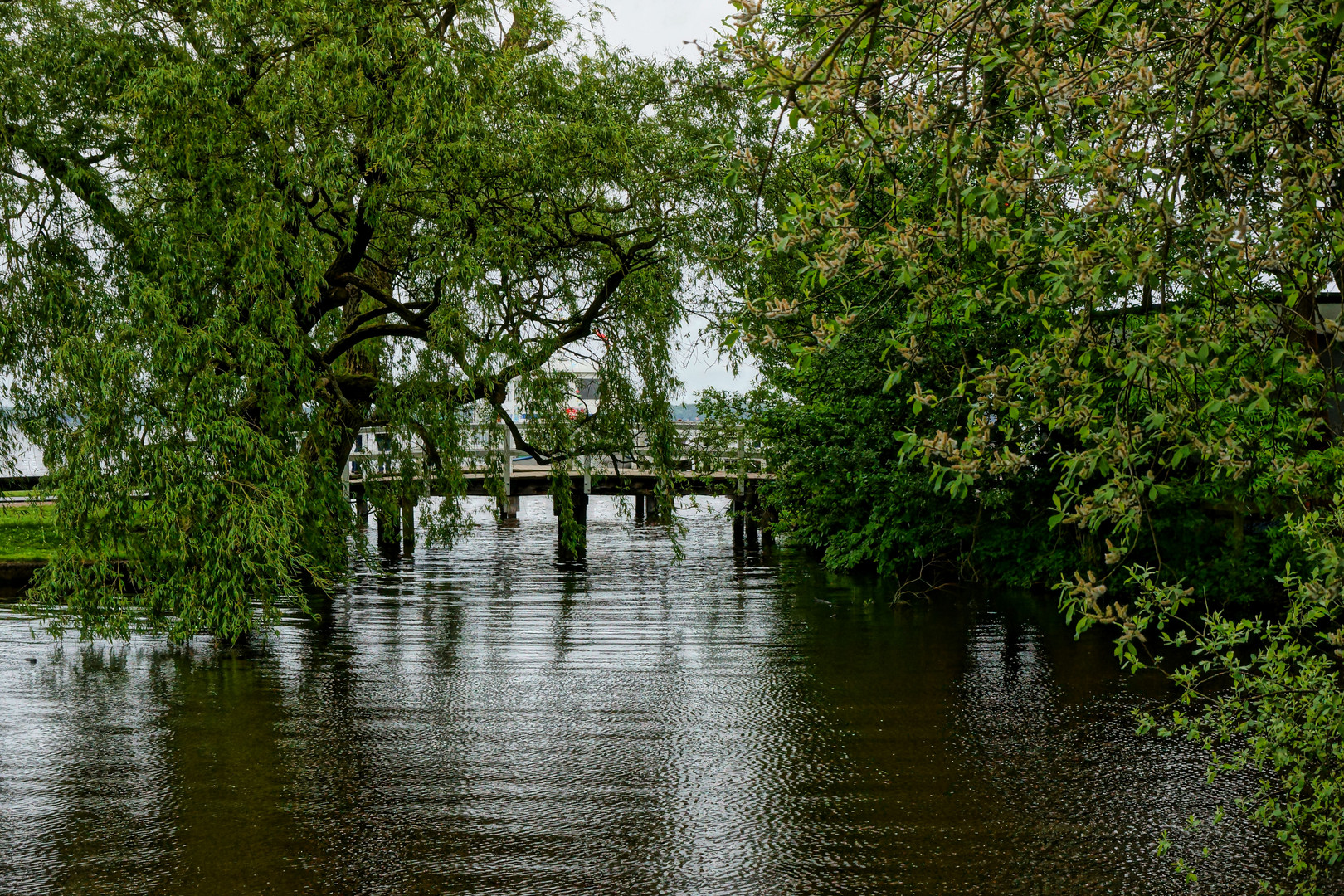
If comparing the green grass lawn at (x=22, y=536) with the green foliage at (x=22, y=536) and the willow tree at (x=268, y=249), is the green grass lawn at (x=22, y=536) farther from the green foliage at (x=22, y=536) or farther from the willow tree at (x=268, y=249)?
the willow tree at (x=268, y=249)

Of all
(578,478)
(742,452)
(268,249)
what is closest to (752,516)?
(742,452)

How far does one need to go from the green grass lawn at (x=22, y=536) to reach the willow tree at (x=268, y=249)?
7.36 m

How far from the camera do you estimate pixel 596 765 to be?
8891 mm

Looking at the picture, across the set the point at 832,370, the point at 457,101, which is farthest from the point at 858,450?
the point at 457,101

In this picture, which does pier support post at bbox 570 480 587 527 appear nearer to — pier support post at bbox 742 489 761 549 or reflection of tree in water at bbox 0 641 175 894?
pier support post at bbox 742 489 761 549

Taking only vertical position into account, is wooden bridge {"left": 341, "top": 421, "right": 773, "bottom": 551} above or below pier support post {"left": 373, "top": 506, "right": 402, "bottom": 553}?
above

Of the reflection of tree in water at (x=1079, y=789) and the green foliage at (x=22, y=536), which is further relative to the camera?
the green foliage at (x=22, y=536)

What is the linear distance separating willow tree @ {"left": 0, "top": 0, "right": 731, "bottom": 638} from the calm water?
150 centimetres

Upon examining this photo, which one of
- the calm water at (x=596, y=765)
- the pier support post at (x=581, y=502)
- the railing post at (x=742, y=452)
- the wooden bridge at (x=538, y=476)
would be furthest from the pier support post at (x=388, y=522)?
the railing post at (x=742, y=452)

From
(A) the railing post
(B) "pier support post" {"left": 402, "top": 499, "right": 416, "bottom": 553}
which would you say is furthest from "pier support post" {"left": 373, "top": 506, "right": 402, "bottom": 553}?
(A) the railing post

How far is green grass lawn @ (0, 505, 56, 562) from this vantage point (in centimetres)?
2006

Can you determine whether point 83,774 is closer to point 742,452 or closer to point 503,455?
point 503,455

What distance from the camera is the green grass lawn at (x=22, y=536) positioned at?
20062 mm

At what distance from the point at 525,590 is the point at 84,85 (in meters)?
9.82
